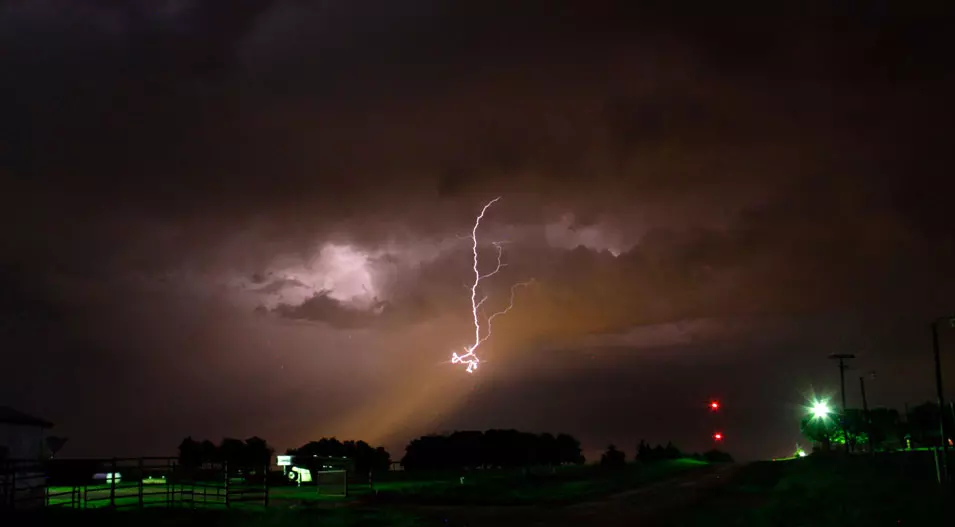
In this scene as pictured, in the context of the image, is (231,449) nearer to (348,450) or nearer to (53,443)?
(348,450)

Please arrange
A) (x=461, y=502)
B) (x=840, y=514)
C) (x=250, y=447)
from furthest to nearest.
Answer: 1. (x=250, y=447)
2. (x=461, y=502)
3. (x=840, y=514)

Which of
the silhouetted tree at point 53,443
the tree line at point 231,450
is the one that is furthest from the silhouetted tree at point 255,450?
the silhouetted tree at point 53,443

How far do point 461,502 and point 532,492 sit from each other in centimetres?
531

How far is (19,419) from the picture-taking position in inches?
1613

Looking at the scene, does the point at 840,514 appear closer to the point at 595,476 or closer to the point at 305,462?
the point at 595,476

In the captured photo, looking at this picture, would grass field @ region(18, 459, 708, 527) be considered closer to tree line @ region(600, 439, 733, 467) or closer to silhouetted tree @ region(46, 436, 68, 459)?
silhouetted tree @ region(46, 436, 68, 459)

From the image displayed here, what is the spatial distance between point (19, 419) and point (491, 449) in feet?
363

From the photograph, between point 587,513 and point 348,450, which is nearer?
point 587,513

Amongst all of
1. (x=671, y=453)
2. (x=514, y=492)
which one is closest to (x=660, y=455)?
(x=671, y=453)

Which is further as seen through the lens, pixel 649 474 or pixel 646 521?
pixel 649 474

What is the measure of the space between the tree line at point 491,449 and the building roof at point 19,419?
8948 centimetres

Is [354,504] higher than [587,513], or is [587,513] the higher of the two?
[354,504]

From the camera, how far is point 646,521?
2556cm

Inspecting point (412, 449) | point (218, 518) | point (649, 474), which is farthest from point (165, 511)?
point (412, 449)
